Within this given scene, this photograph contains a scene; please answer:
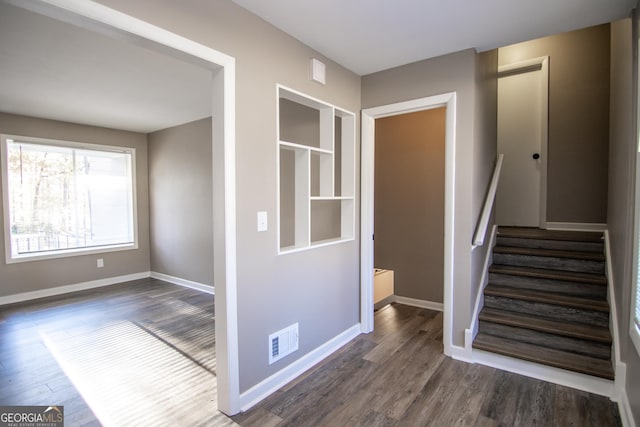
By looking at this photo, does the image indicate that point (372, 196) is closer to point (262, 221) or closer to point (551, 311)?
point (262, 221)

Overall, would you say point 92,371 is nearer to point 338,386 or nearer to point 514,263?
point 338,386

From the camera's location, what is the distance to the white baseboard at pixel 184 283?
15.5ft

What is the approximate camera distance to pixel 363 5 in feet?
6.40

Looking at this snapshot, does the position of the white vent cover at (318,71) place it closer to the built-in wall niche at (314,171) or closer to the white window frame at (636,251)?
the built-in wall niche at (314,171)

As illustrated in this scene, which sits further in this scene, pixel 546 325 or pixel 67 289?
pixel 67 289

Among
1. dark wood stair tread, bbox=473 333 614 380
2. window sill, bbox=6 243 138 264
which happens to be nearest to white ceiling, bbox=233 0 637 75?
dark wood stair tread, bbox=473 333 614 380

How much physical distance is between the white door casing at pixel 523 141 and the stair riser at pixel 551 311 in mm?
1622

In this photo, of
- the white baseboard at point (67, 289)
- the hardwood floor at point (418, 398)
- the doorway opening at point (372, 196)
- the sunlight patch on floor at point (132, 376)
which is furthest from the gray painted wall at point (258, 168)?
the white baseboard at point (67, 289)

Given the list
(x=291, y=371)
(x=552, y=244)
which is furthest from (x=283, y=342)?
(x=552, y=244)

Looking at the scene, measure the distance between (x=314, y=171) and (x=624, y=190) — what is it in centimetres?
262

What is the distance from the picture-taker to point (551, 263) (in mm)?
3002

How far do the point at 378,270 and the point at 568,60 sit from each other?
339 centimetres

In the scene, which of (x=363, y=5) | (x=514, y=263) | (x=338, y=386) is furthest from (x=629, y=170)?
(x=338, y=386)

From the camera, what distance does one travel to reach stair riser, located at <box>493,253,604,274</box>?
2.83 metres
